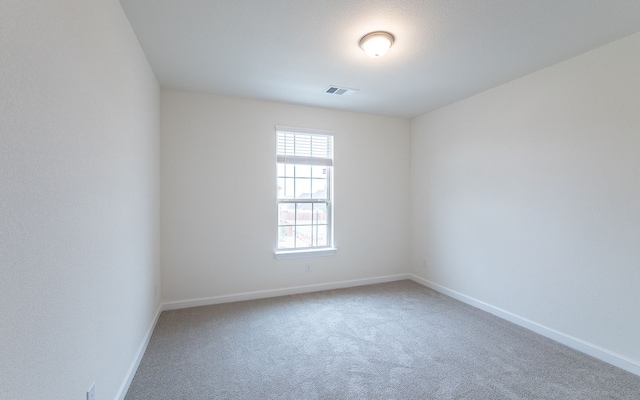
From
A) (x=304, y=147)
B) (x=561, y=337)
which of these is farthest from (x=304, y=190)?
(x=561, y=337)

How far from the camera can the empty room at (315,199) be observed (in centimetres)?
117

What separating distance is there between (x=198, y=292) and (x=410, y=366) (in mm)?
2552

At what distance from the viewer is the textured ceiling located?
74.9 inches

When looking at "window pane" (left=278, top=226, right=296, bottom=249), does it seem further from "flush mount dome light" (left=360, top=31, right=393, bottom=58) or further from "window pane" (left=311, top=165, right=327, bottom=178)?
"flush mount dome light" (left=360, top=31, right=393, bottom=58)

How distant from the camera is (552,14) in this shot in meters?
1.95

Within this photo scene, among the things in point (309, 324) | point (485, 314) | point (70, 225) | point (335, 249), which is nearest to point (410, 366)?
point (309, 324)

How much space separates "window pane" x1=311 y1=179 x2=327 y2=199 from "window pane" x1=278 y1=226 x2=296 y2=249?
588 mm

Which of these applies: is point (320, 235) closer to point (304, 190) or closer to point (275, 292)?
point (304, 190)

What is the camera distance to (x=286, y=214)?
3943 mm

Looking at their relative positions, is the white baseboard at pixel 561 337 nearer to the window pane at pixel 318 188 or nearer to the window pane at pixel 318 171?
the window pane at pixel 318 188

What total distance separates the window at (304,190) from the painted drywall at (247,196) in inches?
4.8

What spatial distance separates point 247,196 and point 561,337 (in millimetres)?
3645

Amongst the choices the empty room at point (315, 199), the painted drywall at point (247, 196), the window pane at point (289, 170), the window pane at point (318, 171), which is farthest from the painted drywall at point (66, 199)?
the window pane at point (318, 171)

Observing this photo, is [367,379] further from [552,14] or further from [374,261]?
[552,14]
